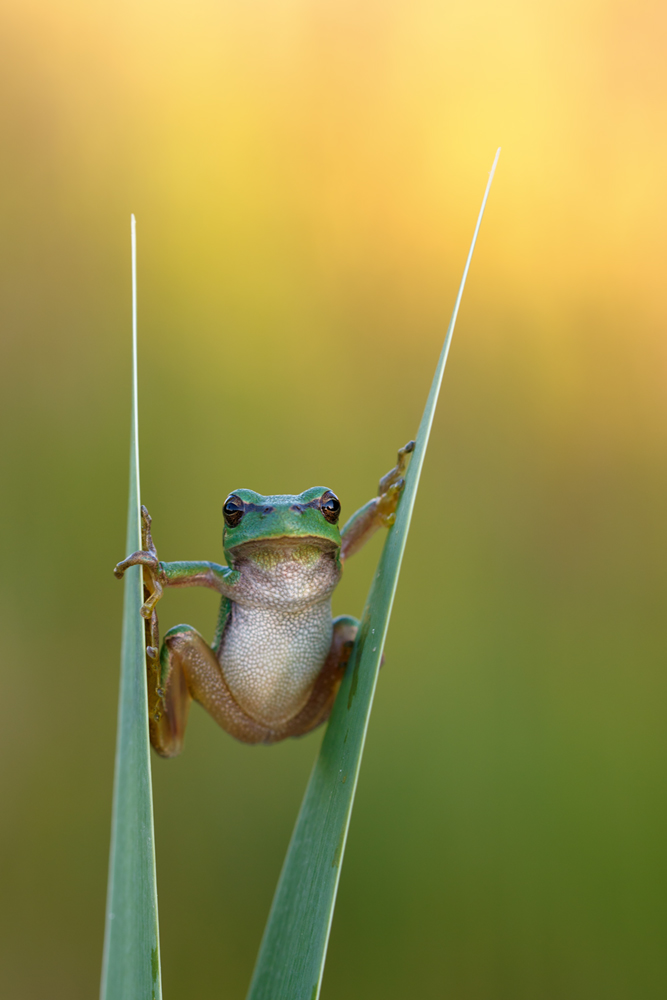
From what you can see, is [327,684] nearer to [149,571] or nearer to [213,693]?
[213,693]

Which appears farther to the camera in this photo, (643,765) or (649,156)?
(649,156)

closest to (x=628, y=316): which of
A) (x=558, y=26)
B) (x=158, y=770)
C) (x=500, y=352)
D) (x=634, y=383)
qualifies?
(x=634, y=383)

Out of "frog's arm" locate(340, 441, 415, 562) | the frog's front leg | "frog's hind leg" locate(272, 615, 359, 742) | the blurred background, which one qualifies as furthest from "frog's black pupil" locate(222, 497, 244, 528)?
the blurred background

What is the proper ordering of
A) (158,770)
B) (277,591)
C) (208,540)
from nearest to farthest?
(277,591) → (158,770) → (208,540)

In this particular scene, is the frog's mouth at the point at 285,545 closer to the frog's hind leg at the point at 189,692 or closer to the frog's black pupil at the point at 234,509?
the frog's black pupil at the point at 234,509

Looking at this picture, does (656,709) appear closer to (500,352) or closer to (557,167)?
(500,352)

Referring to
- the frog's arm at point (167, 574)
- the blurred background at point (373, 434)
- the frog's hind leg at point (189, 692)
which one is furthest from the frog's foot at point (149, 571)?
the blurred background at point (373, 434)
